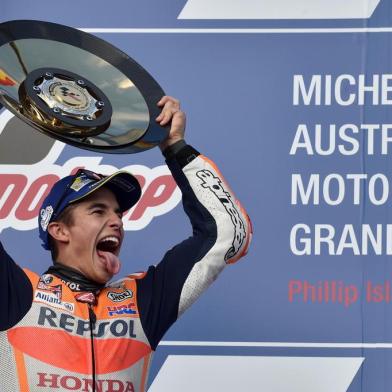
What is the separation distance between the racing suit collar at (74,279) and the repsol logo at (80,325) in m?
0.08

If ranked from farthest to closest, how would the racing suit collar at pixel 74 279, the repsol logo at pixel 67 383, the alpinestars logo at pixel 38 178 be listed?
the alpinestars logo at pixel 38 178
the racing suit collar at pixel 74 279
the repsol logo at pixel 67 383

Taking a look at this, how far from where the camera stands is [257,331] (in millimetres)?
2584

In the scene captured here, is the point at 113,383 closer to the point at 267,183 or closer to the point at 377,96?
the point at 267,183

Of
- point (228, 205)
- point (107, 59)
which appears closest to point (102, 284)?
point (228, 205)

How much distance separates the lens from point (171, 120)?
221 centimetres

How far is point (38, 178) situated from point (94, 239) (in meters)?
0.52

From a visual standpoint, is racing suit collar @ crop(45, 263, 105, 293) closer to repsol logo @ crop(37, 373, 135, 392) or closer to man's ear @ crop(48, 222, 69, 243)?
man's ear @ crop(48, 222, 69, 243)

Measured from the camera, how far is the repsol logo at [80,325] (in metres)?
2.07

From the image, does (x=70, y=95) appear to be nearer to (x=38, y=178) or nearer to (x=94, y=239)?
(x=94, y=239)

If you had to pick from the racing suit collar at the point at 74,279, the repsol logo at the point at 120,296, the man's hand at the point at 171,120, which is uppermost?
the man's hand at the point at 171,120

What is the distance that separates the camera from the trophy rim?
2186 millimetres

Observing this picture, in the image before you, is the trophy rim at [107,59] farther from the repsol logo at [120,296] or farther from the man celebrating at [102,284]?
the repsol logo at [120,296]

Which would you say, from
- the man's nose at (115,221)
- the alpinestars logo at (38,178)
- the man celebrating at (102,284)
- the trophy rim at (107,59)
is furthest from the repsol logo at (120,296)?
the alpinestars logo at (38,178)

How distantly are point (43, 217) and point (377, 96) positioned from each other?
0.88 meters
